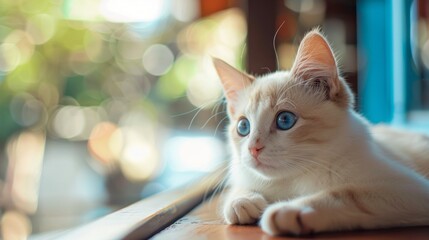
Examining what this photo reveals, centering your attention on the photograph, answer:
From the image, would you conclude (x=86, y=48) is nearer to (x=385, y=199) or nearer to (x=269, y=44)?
(x=269, y=44)

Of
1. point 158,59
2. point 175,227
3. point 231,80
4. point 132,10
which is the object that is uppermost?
point 132,10

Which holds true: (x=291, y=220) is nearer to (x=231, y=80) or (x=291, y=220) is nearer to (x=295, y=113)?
(x=295, y=113)

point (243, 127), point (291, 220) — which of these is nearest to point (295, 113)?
point (243, 127)

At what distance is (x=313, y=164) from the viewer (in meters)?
0.91

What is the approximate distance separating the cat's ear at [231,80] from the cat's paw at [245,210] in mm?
261

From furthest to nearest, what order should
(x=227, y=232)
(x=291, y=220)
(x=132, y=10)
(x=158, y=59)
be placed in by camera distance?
(x=158, y=59) < (x=132, y=10) < (x=227, y=232) < (x=291, y=220)

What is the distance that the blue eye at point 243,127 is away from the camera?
1.02m

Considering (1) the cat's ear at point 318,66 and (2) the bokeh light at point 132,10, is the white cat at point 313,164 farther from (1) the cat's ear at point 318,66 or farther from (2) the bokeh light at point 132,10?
(2) the bokeh light at point 132,10

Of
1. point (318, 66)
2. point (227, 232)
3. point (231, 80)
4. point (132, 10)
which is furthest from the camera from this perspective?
point (132, 10)

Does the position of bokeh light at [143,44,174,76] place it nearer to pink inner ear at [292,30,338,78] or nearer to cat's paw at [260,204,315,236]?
pink inner ear at [292,30,338,78]

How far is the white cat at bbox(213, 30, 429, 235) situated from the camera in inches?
31.7

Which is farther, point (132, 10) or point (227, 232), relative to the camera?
point (132, 10)

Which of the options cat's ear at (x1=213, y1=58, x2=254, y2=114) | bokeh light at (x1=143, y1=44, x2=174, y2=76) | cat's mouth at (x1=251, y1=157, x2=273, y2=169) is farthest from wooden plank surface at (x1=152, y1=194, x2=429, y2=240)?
bokeh light at (x1=143, y1=44, x2=174, y2=76)

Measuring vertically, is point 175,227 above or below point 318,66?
below
